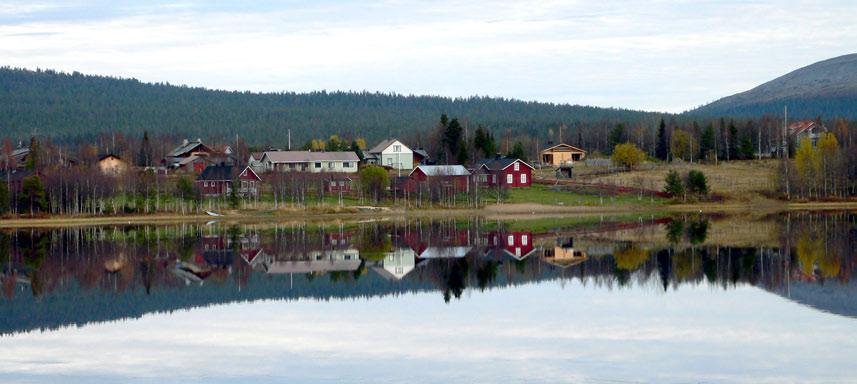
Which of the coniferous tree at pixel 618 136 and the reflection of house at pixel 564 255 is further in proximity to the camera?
the coniferous tree at pixel 618 136

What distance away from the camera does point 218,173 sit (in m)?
81.5

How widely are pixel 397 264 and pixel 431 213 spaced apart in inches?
1285

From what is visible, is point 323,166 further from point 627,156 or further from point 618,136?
point 618,136

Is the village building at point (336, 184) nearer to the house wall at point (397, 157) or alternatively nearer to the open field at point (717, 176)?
the house wall at point (397, 157)

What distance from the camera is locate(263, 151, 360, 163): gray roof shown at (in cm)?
9069

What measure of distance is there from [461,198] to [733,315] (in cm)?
5193

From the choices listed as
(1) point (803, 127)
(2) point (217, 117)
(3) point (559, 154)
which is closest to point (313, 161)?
(3) point (559, 154)

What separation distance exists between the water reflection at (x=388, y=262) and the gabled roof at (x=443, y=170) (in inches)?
793

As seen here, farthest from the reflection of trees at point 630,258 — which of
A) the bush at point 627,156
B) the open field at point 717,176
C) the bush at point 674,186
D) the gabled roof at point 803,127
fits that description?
the gabled roof at point 803,127

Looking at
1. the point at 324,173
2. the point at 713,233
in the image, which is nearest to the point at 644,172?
the point at 324,173

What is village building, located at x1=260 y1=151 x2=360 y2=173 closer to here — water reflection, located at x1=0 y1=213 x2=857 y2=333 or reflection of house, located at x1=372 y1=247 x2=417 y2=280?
water reflection, located at x1=0 y1=213 x2=857 y2=333

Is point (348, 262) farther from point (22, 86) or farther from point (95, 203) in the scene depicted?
point (22, 86)

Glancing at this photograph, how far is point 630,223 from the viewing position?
62.1 meters

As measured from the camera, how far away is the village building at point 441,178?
78106 millimetres
